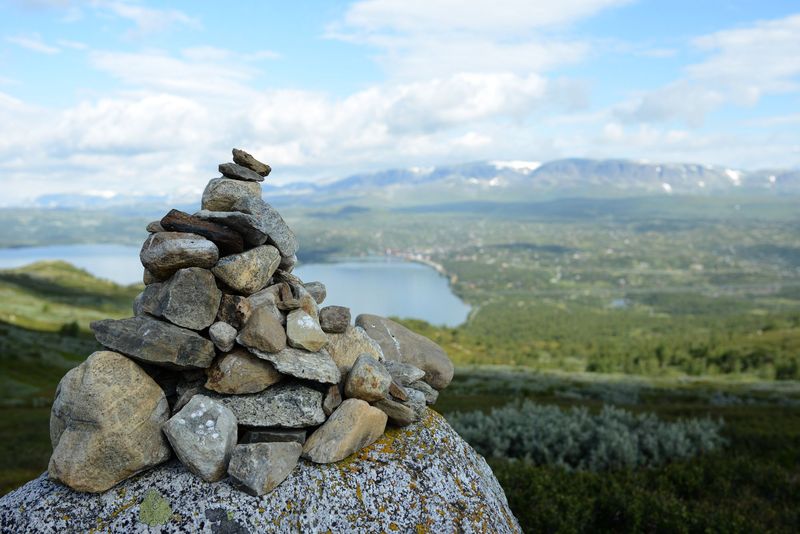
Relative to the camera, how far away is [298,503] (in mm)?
6230

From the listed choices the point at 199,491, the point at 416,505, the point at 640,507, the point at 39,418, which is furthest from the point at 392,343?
the point at 39,418

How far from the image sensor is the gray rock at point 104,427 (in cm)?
608

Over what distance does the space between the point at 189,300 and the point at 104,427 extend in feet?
5.37

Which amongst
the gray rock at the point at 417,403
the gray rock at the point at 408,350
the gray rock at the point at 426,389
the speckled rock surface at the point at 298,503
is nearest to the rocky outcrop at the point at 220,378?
the speckled rock surface at the point at 298,503

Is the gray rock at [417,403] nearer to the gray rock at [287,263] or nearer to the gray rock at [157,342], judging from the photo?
the gray rock at [287,263]

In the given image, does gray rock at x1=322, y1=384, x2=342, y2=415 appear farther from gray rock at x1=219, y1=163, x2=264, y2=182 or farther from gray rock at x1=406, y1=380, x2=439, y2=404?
gray rock at x1=219, y1=163, x2=264, y2=182

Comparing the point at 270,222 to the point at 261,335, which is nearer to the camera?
the point at 261,335

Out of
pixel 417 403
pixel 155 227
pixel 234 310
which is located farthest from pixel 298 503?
pixel 155 227

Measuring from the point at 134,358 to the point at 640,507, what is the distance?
393 inches

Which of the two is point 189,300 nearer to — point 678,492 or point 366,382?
point 366,382

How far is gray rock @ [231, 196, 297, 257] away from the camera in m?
7.26

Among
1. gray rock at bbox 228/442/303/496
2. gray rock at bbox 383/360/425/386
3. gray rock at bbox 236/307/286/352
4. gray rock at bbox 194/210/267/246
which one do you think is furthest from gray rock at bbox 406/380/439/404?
gray rock at bbox 194/210/267/246

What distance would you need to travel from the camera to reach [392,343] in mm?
9289

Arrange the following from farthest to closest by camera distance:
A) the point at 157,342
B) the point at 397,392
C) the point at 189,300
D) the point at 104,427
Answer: the point at 397,392, the point at 189,300, the point at 157,342, the point at 104,427
